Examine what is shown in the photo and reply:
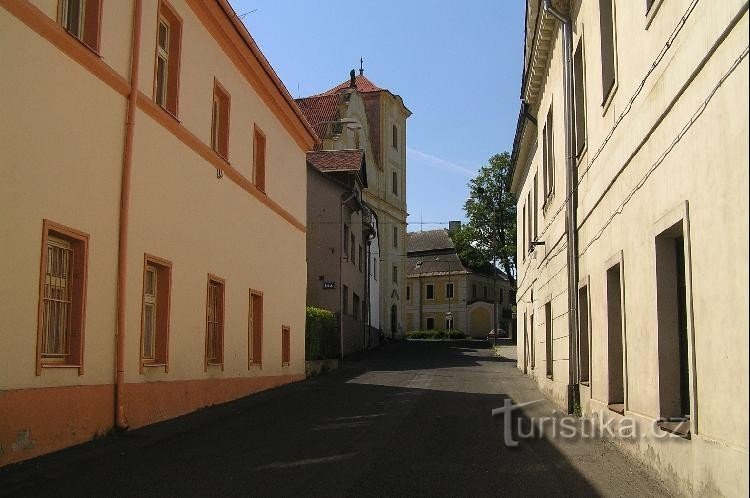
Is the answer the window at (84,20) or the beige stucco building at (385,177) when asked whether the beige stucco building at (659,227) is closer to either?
the window at (84,20)

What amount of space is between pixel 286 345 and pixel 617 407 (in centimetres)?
1198

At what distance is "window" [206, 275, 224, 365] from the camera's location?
1449cm

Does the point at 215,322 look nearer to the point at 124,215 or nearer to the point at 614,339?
the point at 124,215

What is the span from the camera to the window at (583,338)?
478 inches

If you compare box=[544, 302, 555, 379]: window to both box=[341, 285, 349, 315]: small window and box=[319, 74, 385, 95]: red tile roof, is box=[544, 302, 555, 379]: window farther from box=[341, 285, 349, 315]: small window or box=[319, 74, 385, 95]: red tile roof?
box=[319, 74, 385, 95]: red tile roof

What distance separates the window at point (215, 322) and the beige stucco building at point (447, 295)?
63010 mm

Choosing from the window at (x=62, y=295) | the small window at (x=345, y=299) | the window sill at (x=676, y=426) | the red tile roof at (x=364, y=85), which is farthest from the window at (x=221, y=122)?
the red tile roof at (x=364, y=85)

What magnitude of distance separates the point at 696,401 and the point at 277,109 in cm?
1427

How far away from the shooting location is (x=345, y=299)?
1339 inches

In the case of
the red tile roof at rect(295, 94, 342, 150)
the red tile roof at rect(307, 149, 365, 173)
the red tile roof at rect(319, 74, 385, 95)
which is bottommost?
the red tile roof at rect(307, 149, 365, 173)

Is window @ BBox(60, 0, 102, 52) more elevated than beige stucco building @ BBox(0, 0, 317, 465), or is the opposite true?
window @ BBox(60, 0, 102, 52)

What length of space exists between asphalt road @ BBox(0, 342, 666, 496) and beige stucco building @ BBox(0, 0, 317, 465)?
658mm

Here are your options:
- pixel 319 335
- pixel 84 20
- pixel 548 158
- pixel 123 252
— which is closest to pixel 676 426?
pixel 123 252

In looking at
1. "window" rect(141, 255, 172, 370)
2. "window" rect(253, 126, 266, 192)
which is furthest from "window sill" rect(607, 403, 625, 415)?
"window" rect(253, 126, 266, 192)
